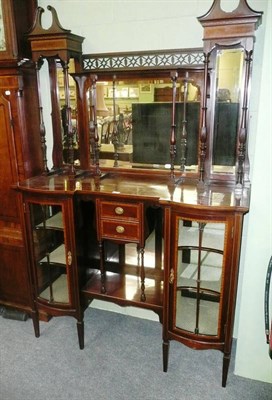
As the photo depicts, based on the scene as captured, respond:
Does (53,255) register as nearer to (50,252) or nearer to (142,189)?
(50,252)

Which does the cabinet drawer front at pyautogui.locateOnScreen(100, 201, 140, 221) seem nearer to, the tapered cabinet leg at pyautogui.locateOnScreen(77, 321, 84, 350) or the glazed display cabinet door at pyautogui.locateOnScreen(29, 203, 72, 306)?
the glazed display cabinet door at pyautogui.locateOnScreen(29, 203, 72, 306)

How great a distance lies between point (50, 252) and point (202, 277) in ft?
3.22

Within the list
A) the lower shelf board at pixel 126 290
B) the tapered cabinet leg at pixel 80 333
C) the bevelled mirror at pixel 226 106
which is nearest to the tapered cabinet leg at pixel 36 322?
the tapered cabinet leg at pixel 80 333

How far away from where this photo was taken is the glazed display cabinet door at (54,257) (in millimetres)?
2021

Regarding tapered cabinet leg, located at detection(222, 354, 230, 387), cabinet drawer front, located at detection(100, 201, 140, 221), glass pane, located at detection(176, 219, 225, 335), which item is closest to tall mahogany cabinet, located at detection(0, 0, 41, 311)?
cabinet drawer front, located at detection(100, 201, 140, 221)

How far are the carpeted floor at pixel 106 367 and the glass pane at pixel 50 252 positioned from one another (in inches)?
14.8

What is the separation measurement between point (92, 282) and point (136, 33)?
1615 millimetres

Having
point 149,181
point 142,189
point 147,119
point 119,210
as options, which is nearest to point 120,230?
point 119,210

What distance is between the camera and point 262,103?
163 cm

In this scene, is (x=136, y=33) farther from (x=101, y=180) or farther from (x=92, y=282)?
(x=92, y=282)

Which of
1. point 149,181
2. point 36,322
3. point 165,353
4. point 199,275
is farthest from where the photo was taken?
point 36,322

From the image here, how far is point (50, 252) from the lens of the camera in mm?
2176

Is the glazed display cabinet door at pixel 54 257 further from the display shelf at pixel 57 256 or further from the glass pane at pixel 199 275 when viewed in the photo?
the glass pane at pixel 199 275

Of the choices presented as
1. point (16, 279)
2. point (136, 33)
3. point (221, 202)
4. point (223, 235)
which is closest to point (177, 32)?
point (136, 33)
